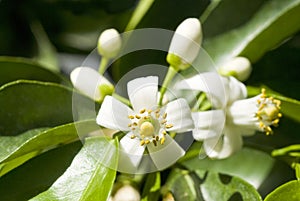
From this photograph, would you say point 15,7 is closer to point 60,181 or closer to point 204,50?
point 204,50

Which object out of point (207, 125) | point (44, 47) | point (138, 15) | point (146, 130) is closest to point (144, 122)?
point (146, 130)

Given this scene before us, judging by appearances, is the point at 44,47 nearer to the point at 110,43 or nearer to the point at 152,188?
the point at 110,43

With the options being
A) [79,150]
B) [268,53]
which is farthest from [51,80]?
[268,53]

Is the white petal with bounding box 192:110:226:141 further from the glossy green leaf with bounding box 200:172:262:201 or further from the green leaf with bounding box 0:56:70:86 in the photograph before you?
the green leaf with bounding box 0:56:70:86

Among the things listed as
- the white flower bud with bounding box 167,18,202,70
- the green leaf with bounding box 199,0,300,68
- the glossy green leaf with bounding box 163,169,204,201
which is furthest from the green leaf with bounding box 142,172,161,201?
the green leaf with bounding box 199,0,300,68

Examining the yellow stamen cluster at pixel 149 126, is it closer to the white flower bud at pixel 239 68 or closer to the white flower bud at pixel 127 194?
the white flower bud at pixel 127 194

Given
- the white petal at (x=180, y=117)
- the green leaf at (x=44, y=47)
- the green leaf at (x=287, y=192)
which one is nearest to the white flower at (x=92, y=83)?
the white petal at (x=180, y=117)

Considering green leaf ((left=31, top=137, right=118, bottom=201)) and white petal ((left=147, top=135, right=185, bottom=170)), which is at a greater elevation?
green leaf ((left=31, top=137, right=118, bottom=201))
